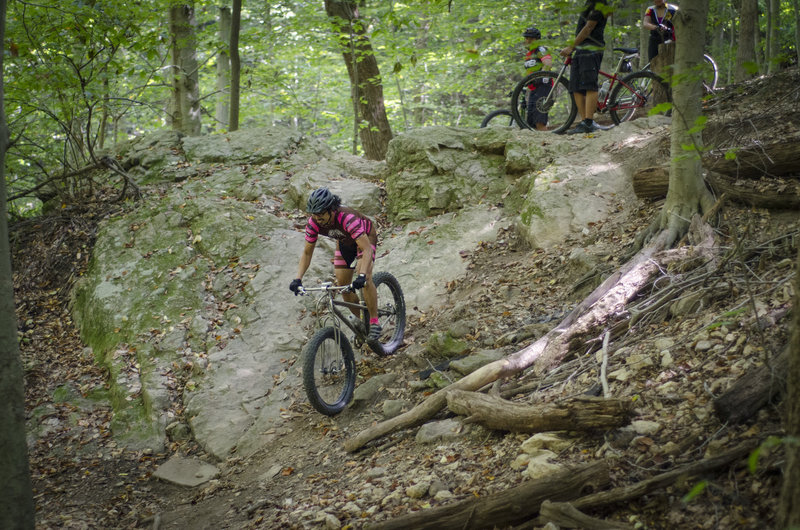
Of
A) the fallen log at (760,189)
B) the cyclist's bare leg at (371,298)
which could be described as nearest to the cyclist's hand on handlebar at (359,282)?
the cyclist's bare leg at (371,298)

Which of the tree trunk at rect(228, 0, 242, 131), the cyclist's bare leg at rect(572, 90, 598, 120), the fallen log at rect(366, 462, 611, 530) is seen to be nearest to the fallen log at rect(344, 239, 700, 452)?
the fallen log at rect(366, 462, 611, 530)

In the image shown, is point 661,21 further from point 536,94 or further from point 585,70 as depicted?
point 536,94

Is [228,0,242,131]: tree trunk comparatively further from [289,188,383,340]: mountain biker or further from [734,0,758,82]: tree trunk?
[734,0,758,82]: tree trunk

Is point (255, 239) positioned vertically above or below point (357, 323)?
above

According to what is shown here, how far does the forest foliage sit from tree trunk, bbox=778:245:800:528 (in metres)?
1.21

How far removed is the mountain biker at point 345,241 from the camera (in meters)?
5.68

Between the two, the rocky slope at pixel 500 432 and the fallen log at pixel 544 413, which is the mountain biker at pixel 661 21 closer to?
the rocky slope at pixel 500 432

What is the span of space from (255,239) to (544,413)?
6372 millimetres

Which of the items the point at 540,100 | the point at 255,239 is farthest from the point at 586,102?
the point at 255,239

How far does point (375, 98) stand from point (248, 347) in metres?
7.03

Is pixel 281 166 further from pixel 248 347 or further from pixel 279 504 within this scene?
pixel 279 504

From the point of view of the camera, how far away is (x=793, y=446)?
1905 mm

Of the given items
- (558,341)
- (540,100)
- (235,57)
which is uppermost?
(235,57)

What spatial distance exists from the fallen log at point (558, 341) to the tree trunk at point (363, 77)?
7741 millimetres
